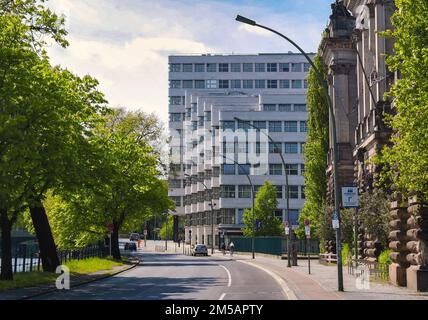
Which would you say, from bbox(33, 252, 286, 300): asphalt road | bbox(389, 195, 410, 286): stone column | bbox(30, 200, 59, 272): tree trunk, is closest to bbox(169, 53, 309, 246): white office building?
bbox(30, 200, 59, 272): tree trunk

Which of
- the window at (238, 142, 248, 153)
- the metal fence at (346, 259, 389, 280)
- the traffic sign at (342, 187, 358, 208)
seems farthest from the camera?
the window at (238, 142, 248, 153)

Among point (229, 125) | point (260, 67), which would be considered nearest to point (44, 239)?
point (229, 125)

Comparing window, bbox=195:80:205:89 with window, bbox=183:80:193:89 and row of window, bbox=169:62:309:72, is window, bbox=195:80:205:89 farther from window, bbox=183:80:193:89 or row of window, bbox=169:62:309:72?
row of window, bbox=169:62:309:72

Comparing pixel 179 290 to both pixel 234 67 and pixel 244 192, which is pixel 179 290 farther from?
pixel 234 67

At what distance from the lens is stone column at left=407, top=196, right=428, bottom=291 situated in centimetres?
2525

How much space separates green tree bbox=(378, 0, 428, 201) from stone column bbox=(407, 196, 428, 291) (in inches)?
98.7

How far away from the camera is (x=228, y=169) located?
112 m

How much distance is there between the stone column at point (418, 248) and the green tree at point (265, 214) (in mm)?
60461

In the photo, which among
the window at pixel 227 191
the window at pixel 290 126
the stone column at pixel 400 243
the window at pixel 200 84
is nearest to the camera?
the stone column at pixel 400 243

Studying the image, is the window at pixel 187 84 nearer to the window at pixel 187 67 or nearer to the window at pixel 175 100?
the window at pixel 187 67

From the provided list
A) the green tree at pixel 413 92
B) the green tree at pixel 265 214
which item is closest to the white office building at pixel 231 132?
the green tree at pixel 265 214

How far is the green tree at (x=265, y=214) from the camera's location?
87125 millimetres

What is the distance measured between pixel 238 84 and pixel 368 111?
96242 mm

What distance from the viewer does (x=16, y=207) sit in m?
28.5
